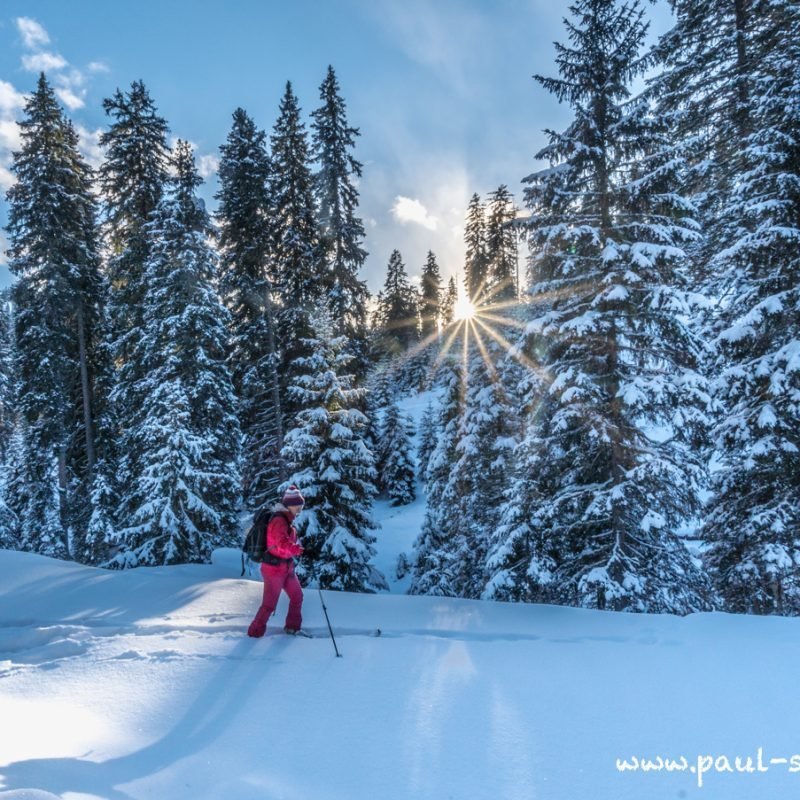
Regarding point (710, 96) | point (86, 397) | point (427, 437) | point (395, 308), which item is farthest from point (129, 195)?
point (395, 308)

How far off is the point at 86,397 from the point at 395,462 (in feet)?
75.9

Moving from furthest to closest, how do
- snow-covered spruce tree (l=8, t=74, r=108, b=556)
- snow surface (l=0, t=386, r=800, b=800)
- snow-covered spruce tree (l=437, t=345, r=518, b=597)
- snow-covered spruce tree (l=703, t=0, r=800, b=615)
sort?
snow-covered spruce tree (l=8, t=74, r=108, b=556) → snow-covered spruce tree (l=437, t=345, r=518, b=597) → snow-covered spruce tree (l=703, t=0, r=800, b=615) → snow surface (l=0, t=386, r=800, b=800)

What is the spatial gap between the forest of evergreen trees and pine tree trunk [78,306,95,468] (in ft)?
0.50

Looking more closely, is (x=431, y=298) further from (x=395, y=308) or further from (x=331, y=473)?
(x=331, y=473)

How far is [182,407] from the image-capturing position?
45.9 ft

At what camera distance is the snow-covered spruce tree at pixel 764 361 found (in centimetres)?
848

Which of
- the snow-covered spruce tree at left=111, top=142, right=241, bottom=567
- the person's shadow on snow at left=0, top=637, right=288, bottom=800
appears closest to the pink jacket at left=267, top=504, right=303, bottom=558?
the person's shadow on snow at left=0, top=637, right=288, bottom=800

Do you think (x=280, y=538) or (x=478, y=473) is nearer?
(x=280, y=538)

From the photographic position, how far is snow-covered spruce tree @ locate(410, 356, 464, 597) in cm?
1664

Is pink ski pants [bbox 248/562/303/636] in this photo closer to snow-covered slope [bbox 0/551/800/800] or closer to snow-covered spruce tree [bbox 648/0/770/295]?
snow-covered slope [bbox 0/551/800/800]

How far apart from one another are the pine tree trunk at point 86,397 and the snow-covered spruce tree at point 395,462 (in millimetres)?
21870

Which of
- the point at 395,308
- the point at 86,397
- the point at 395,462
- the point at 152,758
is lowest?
the point at 152,758

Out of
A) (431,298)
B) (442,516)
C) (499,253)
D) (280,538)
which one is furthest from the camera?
(431,298)

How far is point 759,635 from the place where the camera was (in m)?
5.79
